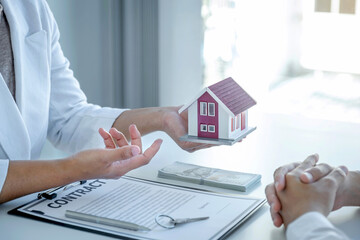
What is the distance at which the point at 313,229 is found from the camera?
1.08 metres

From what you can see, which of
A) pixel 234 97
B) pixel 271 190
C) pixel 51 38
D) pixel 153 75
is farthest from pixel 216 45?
pixel 271 190

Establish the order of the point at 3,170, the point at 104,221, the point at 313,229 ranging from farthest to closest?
the point at 3,170
the point at 104,221
the point at 313,229

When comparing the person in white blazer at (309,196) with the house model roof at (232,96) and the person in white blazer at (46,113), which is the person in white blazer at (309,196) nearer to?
the house model roof at (232,96)

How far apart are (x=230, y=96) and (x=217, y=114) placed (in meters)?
0.06

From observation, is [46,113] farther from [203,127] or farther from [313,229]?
[313,229]

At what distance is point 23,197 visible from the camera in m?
1.35

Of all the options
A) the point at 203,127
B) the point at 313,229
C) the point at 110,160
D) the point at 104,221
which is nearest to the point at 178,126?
the point at 203,127

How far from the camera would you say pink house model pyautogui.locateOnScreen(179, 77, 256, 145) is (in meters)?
1.37

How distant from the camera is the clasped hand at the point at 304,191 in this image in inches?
46.3

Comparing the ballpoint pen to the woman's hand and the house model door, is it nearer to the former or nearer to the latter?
the woman's hand

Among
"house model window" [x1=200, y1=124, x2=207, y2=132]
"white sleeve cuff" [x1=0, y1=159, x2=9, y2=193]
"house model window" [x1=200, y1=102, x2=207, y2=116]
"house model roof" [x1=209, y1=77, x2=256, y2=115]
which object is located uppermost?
"house model roof" [x1=209, y1=77, x2=256, y2=115]

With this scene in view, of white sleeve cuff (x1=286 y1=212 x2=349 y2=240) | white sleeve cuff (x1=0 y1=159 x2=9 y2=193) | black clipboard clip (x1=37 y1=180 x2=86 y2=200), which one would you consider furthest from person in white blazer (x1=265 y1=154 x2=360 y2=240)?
white sleeve cuff (x1=0 y1=159 x2=9 y2=193)

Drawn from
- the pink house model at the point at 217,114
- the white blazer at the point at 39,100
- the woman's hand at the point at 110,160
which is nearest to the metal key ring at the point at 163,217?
the woman's hand at the point at 110,160

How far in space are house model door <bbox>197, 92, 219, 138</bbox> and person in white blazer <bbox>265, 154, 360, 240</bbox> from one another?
176 millimetres
